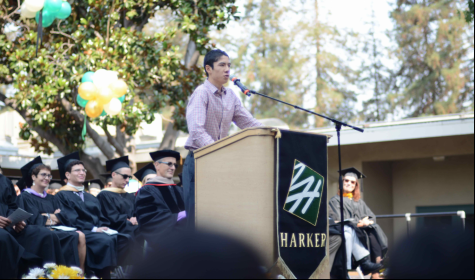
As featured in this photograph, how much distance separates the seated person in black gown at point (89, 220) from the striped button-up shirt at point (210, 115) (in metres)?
2.81

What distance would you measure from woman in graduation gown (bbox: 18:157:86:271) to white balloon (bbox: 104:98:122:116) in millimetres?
1946

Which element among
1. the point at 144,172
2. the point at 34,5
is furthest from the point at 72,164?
the point at 34,5

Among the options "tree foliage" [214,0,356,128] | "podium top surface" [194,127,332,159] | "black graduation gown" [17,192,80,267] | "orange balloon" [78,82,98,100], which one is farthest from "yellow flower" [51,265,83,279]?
"tree foliage" [214,0,356,128]

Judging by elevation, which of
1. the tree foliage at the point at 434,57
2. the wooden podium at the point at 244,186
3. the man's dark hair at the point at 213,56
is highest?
the tree foliage at the point at 434,57

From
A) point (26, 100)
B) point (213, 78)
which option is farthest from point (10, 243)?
point (26, 100)

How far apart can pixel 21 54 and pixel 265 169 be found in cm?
745

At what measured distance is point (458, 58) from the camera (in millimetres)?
25000

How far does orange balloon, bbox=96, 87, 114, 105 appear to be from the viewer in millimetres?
8055

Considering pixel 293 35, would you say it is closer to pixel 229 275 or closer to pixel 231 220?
pixel 231 220

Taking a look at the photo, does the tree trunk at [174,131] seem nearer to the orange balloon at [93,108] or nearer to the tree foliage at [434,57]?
the orange balloon at [93,108]

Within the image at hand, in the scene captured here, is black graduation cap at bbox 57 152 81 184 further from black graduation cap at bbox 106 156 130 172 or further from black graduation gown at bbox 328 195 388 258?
black graduation gown at bbox 328 195 388 258

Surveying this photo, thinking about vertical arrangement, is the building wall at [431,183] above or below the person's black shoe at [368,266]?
above

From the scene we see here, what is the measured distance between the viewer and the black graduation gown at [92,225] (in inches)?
229

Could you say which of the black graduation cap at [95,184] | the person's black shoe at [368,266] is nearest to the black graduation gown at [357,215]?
the person's black shoe at [368,266]
